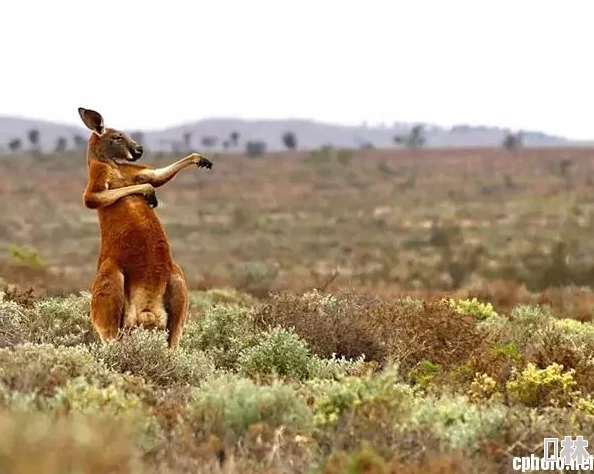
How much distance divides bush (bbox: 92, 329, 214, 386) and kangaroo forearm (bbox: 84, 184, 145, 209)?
3.84 ft

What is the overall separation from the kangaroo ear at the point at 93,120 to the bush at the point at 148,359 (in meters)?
1.84

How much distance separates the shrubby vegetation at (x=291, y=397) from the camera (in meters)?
5.91

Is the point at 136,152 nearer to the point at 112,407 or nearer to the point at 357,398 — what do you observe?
the point at 112,407

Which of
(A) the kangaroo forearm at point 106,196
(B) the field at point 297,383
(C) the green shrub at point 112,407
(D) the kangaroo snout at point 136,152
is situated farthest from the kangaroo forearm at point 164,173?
(C) the green shrub at point 112,407

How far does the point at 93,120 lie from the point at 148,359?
2221mm

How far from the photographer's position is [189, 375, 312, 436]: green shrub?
6.78 meters

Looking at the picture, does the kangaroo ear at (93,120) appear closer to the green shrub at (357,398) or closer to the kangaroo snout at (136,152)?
the kangaroo snout at (136,152)

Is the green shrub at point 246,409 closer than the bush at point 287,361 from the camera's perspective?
Yes

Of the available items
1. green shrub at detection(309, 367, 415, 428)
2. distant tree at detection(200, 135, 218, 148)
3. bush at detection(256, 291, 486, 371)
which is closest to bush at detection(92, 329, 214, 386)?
bush at detection(256, 291, 486, 371)

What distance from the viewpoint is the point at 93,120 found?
32.8ft

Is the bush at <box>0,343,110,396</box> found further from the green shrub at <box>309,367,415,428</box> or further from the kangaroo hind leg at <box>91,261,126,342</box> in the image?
the green shrub at <box>309,367,415,428</box>

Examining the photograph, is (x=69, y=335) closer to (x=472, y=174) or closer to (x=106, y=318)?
(x=106, y=318)

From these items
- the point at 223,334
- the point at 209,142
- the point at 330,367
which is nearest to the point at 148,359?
the point at 330,367

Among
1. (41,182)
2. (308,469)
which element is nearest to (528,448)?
(308,469)
